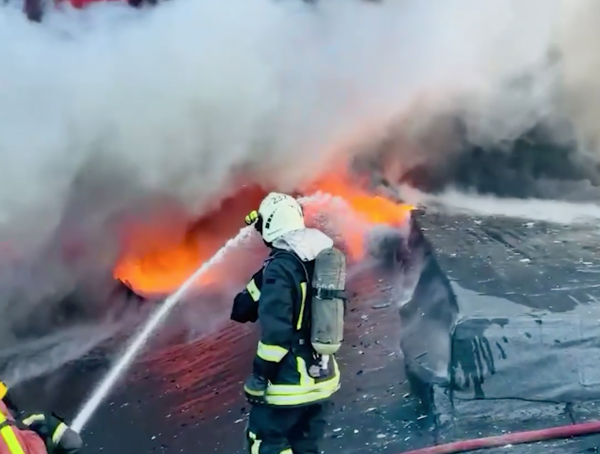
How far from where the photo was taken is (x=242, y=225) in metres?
6.96

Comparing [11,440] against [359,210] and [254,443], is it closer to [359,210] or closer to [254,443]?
[254,443]

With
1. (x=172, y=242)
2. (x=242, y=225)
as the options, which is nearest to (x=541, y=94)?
(x=242, y=225)

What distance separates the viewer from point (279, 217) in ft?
Answer: 9.90

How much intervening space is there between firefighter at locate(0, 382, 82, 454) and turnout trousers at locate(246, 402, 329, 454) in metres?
0.85

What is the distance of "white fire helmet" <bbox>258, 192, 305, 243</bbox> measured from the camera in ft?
9.89

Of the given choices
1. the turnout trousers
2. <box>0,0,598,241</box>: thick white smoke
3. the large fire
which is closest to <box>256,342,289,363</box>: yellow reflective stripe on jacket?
A: the turnout trousers

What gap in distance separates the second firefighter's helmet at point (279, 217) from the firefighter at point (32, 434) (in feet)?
3.73

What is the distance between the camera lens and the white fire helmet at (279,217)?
301 cm

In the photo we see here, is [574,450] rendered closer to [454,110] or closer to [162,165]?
[162,165]

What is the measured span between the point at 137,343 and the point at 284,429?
2374 mm

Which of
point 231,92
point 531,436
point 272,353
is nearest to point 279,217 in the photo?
point 272,353

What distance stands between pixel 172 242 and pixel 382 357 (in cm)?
252

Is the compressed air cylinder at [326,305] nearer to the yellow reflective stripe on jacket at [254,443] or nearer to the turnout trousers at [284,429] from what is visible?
the turnout trousers at [284,429]

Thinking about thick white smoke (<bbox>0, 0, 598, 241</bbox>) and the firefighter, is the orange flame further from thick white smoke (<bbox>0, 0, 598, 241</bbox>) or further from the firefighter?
the firefighter
